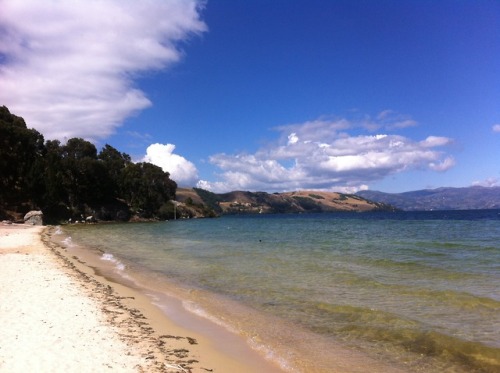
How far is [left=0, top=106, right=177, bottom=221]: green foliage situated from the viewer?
82.4 m

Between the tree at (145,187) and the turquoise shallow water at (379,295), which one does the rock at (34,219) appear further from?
the turquoise shallow water at (379,295)

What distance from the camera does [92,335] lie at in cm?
884

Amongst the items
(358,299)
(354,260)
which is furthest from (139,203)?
(358,299)

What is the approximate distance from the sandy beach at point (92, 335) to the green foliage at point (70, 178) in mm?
80078

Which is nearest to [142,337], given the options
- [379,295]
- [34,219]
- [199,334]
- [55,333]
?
[199,334]

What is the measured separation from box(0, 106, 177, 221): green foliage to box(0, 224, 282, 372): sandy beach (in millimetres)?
80078

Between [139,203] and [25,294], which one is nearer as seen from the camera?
[25,294]

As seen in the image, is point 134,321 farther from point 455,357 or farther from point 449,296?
point 449,296

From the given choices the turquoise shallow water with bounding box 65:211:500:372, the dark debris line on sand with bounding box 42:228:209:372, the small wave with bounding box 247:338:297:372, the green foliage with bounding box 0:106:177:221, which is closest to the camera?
the dark debris line on sand with bounding box 42:228:209:372

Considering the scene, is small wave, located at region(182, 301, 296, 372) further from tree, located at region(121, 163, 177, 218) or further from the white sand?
tree, located at region(121, 163, 177, 218)

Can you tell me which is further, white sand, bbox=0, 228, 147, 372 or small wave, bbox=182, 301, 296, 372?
small wave, bbox=182, 301, 296, 372

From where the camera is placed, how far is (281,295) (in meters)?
15.0

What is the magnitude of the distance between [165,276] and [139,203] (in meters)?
103

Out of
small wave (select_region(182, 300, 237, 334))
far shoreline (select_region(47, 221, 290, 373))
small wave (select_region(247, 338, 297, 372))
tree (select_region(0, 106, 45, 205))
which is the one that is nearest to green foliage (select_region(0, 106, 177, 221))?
tree (select_region(0, 106, 45, 205))
